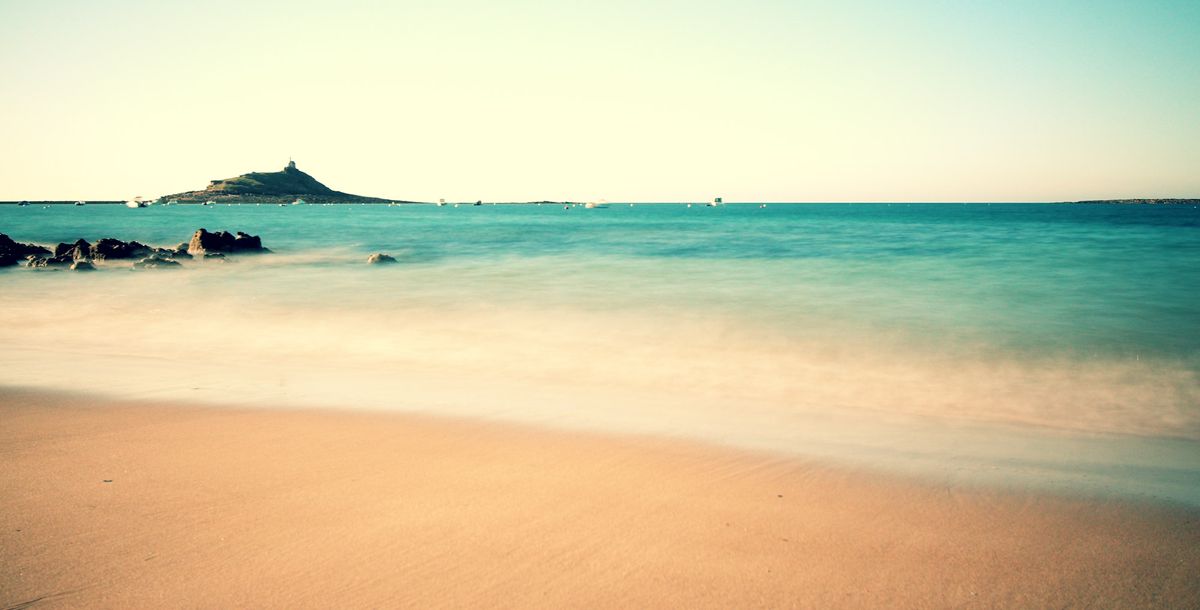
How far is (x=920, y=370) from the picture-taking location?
7.68m

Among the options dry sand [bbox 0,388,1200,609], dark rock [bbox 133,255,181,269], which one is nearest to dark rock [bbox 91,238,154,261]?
dark rock [bbox 133,255,181,269]

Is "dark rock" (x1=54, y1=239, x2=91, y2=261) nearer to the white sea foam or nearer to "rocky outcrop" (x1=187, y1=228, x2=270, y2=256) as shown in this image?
"rocky outcrop" (x1=187, y1=228, x2=270, y2=256)

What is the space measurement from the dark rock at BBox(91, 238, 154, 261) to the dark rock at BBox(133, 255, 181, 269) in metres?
2.16

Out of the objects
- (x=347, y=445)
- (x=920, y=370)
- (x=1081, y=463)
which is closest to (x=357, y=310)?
(x=347, y=445)

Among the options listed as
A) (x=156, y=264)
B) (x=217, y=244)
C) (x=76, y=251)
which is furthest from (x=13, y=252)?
(x=217, y=244)

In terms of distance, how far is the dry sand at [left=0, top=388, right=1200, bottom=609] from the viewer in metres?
2.68

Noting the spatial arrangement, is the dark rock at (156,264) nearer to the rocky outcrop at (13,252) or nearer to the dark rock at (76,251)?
the dark rock at (76,251)

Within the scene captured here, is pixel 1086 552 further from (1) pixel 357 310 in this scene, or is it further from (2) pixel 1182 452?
(1) pixel 357 310

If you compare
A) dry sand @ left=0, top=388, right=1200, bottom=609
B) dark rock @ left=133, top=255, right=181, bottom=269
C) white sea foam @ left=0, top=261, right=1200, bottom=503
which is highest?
dark rock @ left=133, top=255, right=181, bottom=269

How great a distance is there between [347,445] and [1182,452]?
6.29 metres

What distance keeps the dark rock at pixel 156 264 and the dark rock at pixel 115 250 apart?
216cm

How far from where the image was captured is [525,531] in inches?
124

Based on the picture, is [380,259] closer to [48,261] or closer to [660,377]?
[48,261]

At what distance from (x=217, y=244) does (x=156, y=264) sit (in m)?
4.21
